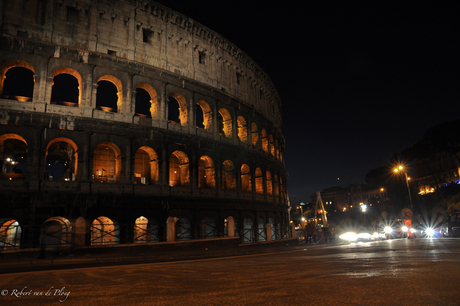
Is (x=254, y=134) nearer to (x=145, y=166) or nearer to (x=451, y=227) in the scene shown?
(x=145, y=166)

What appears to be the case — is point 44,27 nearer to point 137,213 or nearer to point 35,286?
point 137,213

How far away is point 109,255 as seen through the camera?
14.4 metres

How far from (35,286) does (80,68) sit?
58.0ft

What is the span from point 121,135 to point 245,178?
12456 millimetres

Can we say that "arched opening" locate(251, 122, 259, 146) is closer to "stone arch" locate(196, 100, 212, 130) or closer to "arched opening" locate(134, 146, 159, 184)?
"stone arch" locate(196, 100, 212, 130)

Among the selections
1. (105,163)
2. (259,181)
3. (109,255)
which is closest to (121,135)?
(105,163)

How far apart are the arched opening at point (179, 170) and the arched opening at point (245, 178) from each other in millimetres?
6416

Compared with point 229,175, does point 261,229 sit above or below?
below

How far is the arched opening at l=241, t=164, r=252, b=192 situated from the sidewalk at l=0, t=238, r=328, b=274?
352 inches

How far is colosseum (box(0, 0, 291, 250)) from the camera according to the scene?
1833cm

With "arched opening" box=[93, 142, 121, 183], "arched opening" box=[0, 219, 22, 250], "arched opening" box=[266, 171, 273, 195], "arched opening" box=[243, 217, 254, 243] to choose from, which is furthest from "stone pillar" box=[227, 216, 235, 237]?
"arched opening" box=[0, 219, 22, 250]

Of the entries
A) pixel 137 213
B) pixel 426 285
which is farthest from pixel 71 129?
pixel 426 285

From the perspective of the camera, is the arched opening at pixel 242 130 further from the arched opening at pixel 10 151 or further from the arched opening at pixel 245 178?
the arched opening at pixel 10 151

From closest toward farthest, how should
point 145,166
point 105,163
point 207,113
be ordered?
1. point 105,163
2. point 145,166
3. point 207,113
